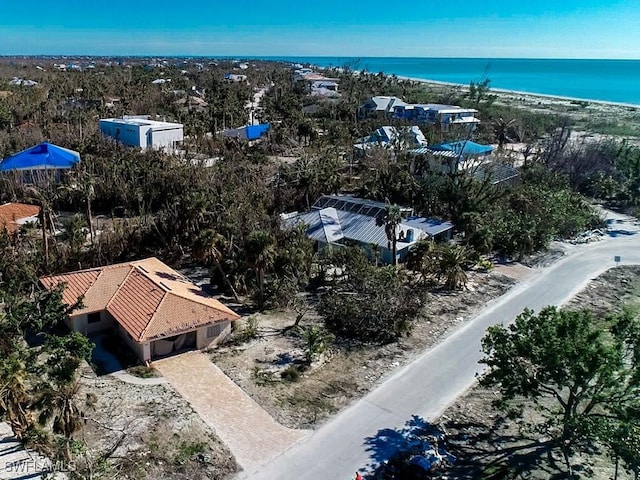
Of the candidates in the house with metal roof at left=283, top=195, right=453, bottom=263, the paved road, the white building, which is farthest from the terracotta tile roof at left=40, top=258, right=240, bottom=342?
the white building

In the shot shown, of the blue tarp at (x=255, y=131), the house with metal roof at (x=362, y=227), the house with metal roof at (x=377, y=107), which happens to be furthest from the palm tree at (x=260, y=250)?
the house with metal roof at (x=377, y=107)

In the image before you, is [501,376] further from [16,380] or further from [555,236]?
[555,236]

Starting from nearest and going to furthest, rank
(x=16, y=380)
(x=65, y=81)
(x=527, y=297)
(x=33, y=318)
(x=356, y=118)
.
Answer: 1. (x=16, y=380)
2. (x=33, y=318)
3. (x=527, y=297)
4. (x=356, y=118)
5. (x=65, y=81)

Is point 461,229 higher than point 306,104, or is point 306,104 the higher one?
point 306,104

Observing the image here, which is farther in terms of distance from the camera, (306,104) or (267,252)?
(306,104)

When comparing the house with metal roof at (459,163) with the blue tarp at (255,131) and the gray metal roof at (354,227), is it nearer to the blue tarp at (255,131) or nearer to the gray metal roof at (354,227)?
the gray metal roof at (354,227)

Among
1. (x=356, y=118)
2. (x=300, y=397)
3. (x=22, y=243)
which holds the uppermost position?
(x=356, y=118)

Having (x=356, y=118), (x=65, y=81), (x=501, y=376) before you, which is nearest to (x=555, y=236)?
(x=501, y=376)

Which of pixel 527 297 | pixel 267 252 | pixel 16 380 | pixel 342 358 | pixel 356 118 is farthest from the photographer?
pixel 356 118
